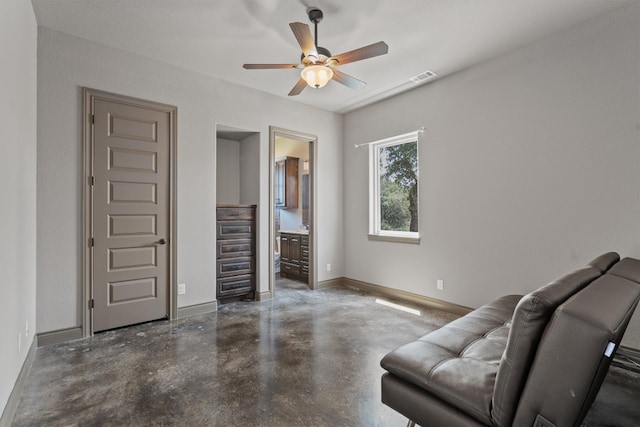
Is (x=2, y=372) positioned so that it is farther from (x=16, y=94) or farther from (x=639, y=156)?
(x=639, y=156)

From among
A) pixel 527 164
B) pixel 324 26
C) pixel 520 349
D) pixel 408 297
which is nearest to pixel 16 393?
pixel 520 349

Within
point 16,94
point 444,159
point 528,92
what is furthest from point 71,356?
point 528,92

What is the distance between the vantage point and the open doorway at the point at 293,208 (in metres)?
4.63

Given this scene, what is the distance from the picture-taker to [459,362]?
5.04 ft

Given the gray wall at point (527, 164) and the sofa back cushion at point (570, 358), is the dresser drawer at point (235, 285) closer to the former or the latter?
the gray wall at point (527, 164)

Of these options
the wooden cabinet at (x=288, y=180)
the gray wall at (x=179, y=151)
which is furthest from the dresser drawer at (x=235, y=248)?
the wooden cabinet at (x=288, y=180)

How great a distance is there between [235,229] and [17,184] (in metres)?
2.36

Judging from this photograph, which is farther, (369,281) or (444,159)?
(369,281)

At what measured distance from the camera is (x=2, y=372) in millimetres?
1745

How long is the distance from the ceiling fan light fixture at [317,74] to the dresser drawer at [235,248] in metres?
2.40

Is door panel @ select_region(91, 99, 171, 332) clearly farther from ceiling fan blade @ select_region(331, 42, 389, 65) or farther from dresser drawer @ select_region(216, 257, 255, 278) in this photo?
ceiling fan blade @ select_region(331, 42, 389, 65)

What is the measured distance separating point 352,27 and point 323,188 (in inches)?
102

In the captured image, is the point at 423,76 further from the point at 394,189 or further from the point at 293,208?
the point at 293,208

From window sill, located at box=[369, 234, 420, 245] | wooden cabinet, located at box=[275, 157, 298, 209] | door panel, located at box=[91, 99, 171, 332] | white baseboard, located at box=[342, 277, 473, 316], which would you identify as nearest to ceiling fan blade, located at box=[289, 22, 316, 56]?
door panel, located at box=[91, 99, 171, 332]
